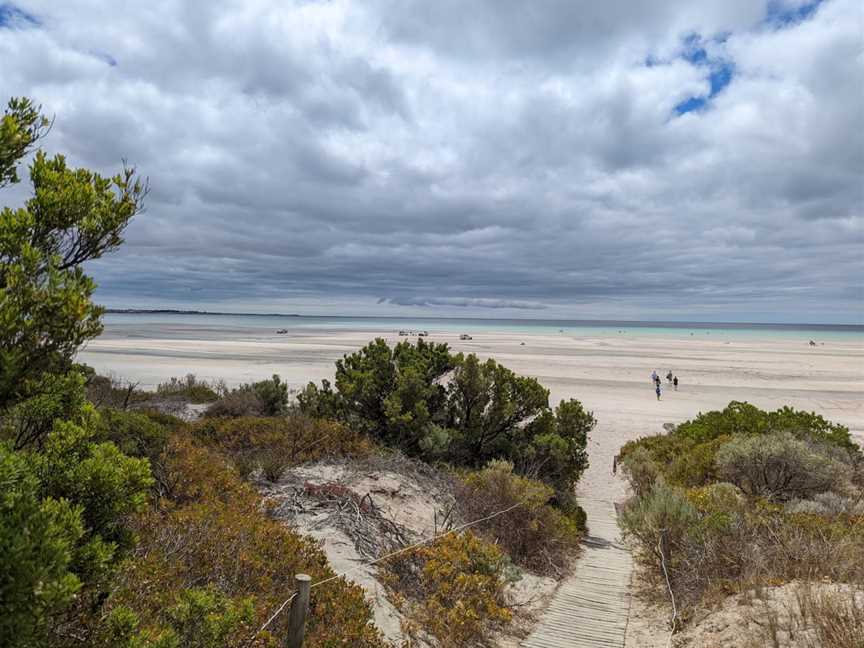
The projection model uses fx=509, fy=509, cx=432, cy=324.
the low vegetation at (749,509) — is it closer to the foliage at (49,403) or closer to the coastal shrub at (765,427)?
the coastal shrub at (765,427)

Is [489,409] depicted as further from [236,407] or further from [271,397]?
[236,407]

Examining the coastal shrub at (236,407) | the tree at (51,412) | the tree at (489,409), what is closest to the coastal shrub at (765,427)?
the tree at (489,409)

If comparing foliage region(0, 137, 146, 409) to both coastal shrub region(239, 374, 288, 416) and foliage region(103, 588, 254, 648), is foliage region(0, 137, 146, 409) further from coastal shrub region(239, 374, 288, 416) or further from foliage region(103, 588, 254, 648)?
coastal shrub region(239, 374, 288, 416)

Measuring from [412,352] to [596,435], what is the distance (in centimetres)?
1033

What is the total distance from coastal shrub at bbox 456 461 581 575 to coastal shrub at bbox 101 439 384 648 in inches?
156

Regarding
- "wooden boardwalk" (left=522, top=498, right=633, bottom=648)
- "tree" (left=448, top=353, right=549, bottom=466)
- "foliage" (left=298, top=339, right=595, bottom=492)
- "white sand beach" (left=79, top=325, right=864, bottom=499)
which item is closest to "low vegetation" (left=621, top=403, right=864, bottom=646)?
"wooden boardwalk" (left=522, top=498, right=633, bottom=648)

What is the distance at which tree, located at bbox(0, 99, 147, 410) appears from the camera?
7.74ft

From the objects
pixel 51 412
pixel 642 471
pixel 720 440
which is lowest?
pixel 642 471

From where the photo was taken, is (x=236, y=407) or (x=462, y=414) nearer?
(x=462, y=414)

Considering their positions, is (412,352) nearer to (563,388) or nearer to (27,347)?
(27,347)

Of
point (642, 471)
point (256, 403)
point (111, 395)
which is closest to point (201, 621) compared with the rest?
point (642, 471)

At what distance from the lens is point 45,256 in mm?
2607

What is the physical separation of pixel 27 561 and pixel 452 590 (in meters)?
5.43

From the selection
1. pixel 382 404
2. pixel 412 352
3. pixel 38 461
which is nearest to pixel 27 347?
pixel 38 461
